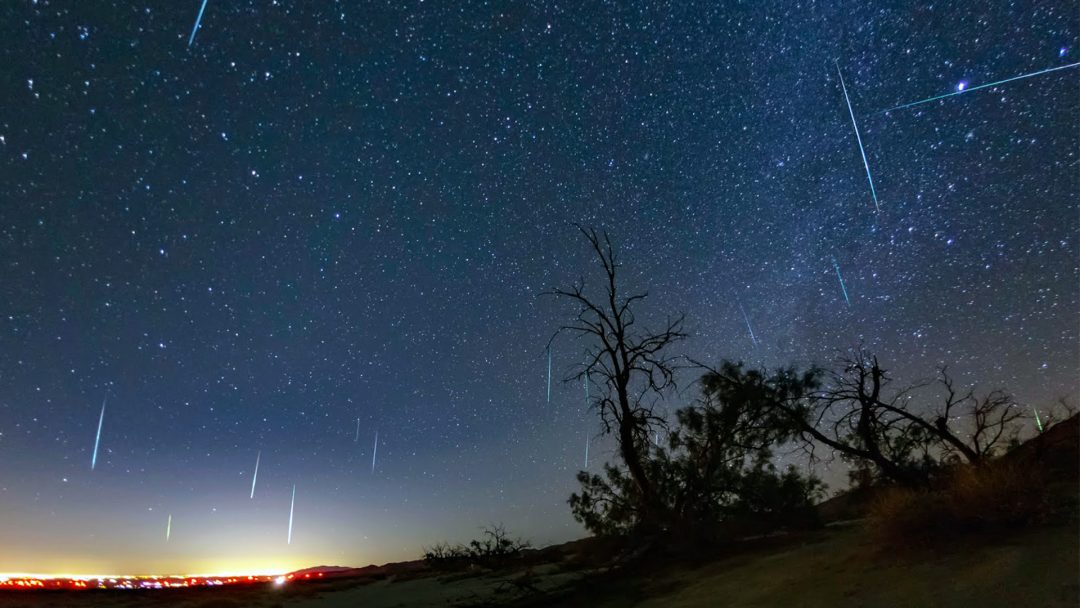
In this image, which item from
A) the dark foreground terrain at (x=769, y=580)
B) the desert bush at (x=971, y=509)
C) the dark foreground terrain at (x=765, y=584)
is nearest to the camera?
the dark foreground terrain at (x=765, y=584)

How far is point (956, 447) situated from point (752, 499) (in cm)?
637

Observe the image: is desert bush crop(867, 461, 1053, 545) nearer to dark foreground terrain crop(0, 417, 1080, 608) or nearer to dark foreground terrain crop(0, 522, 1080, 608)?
dark foreground terrain crop(0, 417, 1080, 608)

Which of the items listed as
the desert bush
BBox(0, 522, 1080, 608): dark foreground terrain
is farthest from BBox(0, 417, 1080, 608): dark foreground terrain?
the desert bush

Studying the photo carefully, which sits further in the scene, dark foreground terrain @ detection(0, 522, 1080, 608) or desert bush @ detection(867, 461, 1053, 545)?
desert bush @ detection(867, 461, 1053, 545)

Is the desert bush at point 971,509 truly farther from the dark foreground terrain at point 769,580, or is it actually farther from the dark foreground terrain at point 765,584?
the dark foreground terrain at point 765,584

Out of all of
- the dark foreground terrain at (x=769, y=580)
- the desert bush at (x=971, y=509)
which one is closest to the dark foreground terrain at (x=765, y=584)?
the dark foreground terrain at (x=769, y=580)

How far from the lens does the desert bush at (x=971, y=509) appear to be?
8688 mm

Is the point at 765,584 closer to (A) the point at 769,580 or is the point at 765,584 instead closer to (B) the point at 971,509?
(A) the point at 769,580

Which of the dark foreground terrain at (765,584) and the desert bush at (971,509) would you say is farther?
the desert bush at (971,509)

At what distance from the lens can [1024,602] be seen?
18.6ft

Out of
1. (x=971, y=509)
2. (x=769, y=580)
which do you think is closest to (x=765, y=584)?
(x=769, y=580)

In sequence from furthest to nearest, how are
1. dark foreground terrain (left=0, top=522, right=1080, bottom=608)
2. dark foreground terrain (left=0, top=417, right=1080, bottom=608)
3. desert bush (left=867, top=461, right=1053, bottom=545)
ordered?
desert bush (left=867, top=461, right=1053, bottom=545) < dark foreground terrain (left=0, top=417, right=1080, bottom=608) < dark foreground terrain (left=0, top=522, right=1080, bottom=608)

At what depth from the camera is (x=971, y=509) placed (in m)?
8.95

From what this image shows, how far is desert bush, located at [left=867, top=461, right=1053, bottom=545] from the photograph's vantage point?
8688 millimetres
